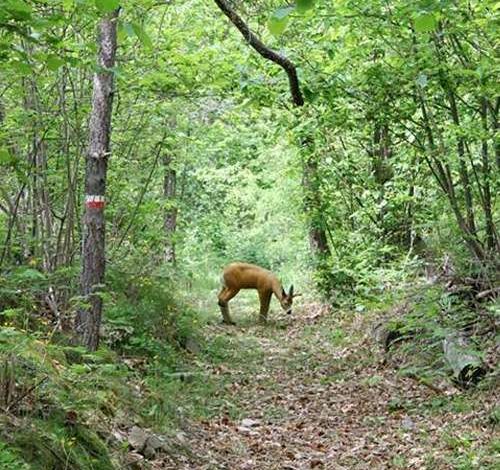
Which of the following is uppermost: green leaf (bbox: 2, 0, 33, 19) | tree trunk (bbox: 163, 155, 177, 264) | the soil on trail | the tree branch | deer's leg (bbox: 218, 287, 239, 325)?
the tree branch

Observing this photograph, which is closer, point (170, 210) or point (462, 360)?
point (462, 360)

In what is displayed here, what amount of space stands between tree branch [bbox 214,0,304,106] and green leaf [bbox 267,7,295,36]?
14.2 ft

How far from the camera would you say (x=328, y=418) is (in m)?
7.52

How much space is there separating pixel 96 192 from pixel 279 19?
5149 millimetres

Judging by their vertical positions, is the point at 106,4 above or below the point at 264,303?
above

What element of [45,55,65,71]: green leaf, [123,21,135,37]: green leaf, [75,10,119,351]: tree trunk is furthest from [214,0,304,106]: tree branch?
[123,21,135,37]: green leaf

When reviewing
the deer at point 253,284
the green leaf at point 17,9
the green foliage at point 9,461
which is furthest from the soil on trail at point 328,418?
the green leaf at point 17,9

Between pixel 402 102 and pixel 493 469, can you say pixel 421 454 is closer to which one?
pixel 493 469

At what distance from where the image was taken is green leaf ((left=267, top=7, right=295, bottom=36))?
2.06m

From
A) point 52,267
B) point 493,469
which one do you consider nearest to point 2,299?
point 52,267

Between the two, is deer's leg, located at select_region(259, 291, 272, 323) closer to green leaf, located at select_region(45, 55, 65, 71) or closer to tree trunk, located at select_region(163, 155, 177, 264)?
tree trunk, located at select_region(163, 155, 177, 264)

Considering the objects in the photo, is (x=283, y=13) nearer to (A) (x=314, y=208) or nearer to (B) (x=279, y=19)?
(B) (x=279, y=19)

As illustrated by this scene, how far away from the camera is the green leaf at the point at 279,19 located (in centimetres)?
206

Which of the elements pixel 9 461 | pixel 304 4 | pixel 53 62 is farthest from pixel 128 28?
pixel 9 461
